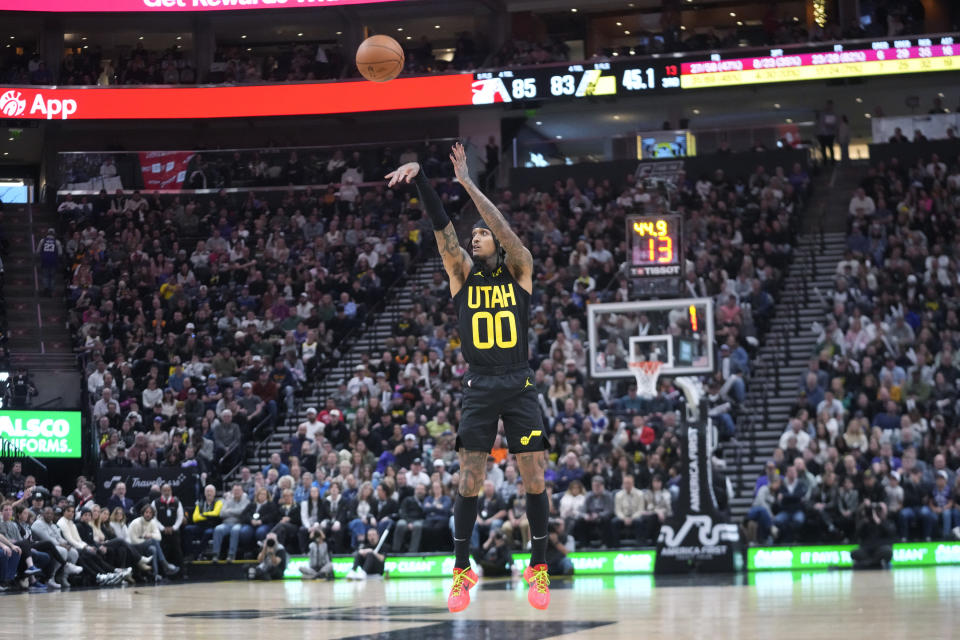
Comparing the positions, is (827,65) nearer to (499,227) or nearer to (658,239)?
(658,239)

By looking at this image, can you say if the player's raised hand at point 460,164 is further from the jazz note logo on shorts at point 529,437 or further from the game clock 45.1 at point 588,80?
the game clock 45.1 at point 588,80

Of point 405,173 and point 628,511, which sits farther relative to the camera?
point 628,511

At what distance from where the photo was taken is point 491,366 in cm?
927

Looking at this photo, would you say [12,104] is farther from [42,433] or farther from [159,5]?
[42,433]

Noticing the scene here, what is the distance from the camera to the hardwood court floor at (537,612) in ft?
34.0

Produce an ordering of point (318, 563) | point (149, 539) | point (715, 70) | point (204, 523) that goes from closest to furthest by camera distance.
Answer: point (318, 563) → point (149, 539) → point (204, 523) → point (715, 70)

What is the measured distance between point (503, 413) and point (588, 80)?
23.5m

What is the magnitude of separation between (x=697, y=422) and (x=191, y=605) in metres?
7.92

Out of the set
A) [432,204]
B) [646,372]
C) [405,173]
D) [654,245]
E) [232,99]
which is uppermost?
[232,99]

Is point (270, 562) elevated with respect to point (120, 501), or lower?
lower

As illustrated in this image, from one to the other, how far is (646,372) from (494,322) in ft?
34.6

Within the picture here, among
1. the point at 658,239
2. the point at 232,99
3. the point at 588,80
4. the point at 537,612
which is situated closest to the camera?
the point at 537,612

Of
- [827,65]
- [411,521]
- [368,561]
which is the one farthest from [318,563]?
[827,65]

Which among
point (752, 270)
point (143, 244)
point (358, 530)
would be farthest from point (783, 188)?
point (143, 244)
